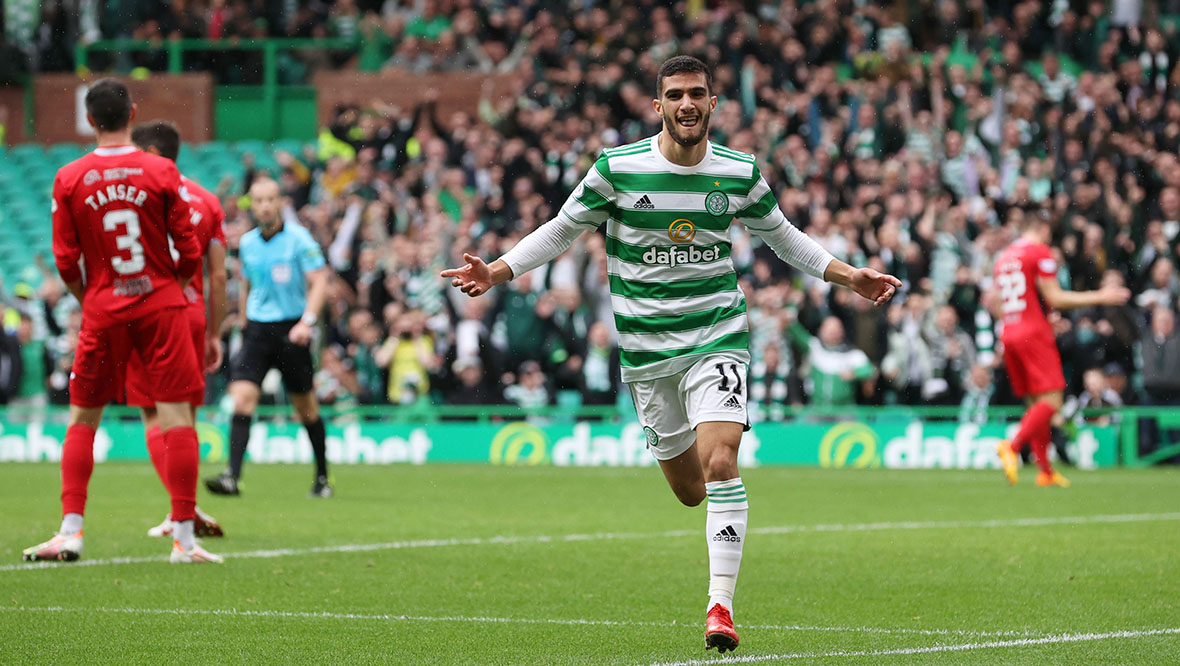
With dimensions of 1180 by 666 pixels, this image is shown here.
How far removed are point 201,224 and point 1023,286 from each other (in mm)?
8557

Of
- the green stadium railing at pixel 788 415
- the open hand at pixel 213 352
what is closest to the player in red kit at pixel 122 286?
the open hand at pixel 213 352

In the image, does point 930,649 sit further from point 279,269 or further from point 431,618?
point 279,269

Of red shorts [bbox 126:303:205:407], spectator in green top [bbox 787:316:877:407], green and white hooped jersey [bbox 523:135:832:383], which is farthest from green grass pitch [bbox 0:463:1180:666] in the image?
spectator in green top [bbox 787:316:877:407]

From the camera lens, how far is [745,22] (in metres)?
24.3

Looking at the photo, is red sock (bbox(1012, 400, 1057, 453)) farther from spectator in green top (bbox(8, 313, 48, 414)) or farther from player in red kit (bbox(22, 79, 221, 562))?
spectator in green top (bbox(8, 313, 48, 414))

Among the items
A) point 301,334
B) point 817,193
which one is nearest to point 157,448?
point 301,334

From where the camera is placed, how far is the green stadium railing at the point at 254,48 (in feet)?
93.2

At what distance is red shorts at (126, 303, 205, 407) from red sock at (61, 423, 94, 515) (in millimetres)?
290

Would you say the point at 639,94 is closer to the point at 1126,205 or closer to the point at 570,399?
the point at 570,399

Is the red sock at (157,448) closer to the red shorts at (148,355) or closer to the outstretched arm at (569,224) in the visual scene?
the red shorts at (148,355)

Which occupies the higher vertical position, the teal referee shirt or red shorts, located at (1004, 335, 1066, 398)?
the teal referee shirt

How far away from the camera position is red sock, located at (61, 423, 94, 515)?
8.85 m

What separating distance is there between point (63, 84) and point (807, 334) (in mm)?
15201

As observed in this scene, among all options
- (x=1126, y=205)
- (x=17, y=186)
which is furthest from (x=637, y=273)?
(x=17, y=186)
